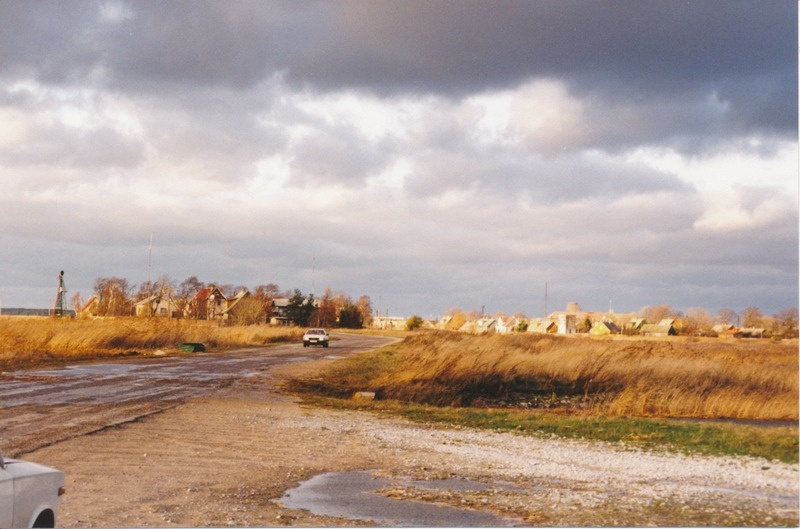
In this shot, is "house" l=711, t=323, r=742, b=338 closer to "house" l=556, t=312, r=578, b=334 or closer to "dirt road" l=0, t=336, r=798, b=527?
"dirt road" l=0, t=336, r=798, b=527

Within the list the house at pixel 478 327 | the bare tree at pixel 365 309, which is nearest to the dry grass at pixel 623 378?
the house at pixel 478 327

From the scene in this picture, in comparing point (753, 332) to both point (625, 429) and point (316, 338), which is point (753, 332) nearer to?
point (625, 429)

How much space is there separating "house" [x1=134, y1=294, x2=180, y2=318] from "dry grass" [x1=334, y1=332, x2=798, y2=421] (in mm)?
48523

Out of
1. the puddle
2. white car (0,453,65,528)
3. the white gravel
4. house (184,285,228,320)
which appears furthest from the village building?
house (184,285,228,320)

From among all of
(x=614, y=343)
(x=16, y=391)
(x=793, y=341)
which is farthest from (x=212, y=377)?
(x=793, y=341)

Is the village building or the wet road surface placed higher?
the village building

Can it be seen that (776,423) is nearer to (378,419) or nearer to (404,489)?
(404,489)

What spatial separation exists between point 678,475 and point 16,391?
1775 centimetres

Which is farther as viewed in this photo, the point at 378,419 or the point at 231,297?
the point at 231,297

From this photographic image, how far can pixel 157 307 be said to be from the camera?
84312 millimetres

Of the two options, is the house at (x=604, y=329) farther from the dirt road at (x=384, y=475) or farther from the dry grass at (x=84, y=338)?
the dry grass at (x=84, y=338)

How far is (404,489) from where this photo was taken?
10070mm

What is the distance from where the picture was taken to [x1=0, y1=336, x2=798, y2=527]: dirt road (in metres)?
8.34

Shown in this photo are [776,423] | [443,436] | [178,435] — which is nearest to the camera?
[776,423]
